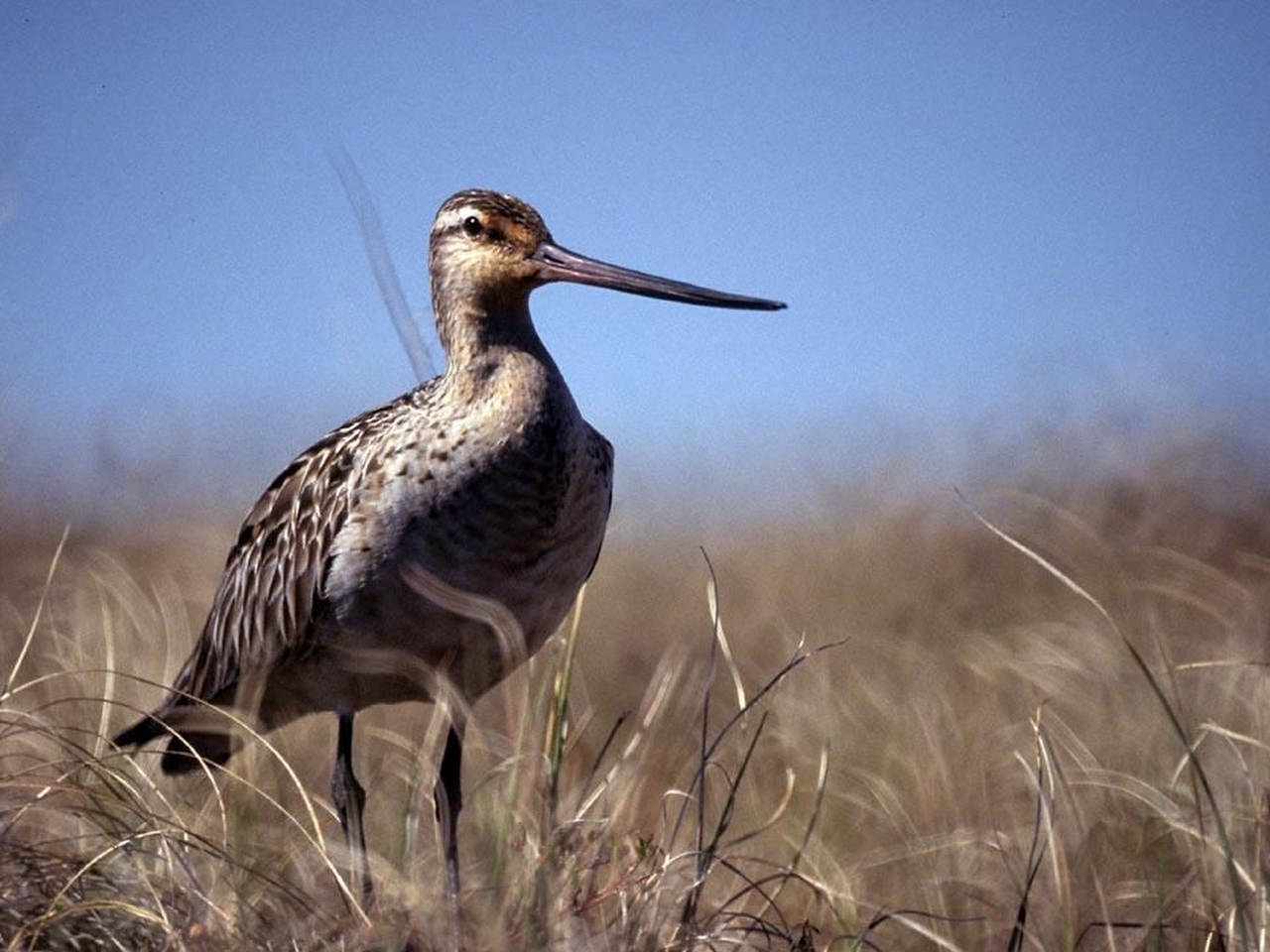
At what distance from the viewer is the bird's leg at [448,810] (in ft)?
9.11

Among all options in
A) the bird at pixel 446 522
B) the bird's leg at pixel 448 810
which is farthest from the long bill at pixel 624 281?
the bird's leg at pixel 448 810

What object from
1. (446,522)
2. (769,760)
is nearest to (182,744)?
(446,522)

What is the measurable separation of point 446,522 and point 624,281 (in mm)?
1023

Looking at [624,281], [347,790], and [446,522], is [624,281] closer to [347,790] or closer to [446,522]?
[446,522]

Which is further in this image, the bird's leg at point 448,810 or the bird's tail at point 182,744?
the bird's tail at point 182,744

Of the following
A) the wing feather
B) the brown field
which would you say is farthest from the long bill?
the brown field

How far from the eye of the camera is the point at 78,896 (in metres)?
2.82

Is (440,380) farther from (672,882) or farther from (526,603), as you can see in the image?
(672,882)

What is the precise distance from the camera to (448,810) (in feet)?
11.1

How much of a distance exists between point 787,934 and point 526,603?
4.27 ft

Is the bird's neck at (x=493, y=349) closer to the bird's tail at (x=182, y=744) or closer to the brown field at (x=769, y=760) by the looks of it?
the brown field at (x=769, y=760)

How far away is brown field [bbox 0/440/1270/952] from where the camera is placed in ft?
9.46

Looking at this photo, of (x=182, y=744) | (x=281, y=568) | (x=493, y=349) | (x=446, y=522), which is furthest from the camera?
(x=182, y=744)

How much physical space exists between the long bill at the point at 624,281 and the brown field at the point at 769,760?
0.99 metres
